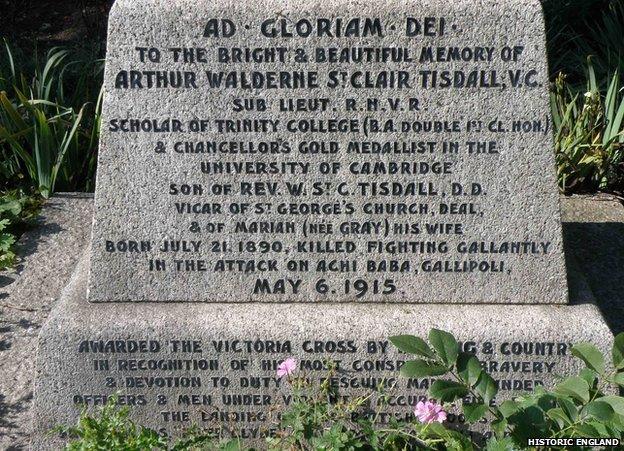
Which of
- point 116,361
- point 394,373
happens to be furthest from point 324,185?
point 116,361

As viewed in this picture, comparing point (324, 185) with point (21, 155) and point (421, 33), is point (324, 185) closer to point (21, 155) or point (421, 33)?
point (421, 33)

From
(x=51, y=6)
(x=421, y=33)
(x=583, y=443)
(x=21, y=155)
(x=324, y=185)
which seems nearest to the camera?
(x=583, y=443)

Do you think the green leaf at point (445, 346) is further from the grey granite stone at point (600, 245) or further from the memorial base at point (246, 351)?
the grey granite stone at point (600, 245)

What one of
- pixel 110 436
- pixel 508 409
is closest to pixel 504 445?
pixel 508 409

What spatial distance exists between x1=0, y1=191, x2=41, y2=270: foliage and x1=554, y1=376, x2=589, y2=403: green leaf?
2.41 metres

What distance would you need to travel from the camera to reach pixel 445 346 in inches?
98.3

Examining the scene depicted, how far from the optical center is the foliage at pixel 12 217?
3.76 metres

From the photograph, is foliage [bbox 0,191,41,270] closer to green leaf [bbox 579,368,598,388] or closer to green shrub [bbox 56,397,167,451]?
green shrub [bbox 56,397,167,451]

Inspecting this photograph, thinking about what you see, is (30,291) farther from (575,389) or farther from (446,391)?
(575,389)

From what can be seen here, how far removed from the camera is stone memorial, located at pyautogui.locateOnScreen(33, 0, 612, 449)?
8.98 ft

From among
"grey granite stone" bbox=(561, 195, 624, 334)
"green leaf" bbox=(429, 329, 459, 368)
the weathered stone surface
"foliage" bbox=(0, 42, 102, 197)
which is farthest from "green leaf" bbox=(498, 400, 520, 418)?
"foliage" bbox=(0, 42, 102, 197)

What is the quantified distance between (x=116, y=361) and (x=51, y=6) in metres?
6.63

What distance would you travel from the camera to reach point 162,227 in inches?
116

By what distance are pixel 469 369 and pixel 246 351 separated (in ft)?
2.67
